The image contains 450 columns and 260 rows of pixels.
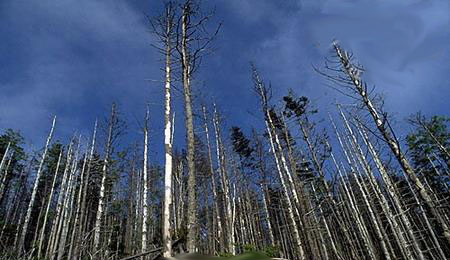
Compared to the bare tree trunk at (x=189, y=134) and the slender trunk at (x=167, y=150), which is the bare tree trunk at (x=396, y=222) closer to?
the bare tree trunk at (x=189, y=134)

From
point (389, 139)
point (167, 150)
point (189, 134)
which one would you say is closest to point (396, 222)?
point (389, 139)

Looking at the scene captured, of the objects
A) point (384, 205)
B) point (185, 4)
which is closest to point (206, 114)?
point (185, 4)

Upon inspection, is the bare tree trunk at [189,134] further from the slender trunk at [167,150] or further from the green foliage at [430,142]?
the green foliage at [430,142]

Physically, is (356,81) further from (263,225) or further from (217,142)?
(263,225)

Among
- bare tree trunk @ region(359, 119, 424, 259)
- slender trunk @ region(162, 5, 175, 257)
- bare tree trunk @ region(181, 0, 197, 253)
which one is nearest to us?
slender trunk @ region(162, 5, 175, 257)

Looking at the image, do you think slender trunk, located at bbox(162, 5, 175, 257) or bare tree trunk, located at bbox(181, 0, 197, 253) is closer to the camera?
A: slender trunk, located at bbox(162, 5, 175, 257)

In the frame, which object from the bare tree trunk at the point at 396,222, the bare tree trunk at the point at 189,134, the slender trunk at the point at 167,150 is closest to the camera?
the slender trunk at the point at 167,150

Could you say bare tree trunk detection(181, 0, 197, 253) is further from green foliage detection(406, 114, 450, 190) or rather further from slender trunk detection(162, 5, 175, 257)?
green foliage detection(406, 114, 450, 190)

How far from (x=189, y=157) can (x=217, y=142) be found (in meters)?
9.73

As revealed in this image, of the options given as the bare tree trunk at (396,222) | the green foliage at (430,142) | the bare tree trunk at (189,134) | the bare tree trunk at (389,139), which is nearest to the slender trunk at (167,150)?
the bare tree trunk at (189,134)

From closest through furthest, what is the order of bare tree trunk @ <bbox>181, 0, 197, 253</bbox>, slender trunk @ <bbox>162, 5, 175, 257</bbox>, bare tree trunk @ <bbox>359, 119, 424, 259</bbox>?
1. slender trunk @ <bbox>162, 5, 175, 257</bbox>
2. bare tree trunk @ <bbox>181, 0, 197, 253</bbox>
3. bare tree trunk @ <bbox>359, 119, 424, 259</bbox>

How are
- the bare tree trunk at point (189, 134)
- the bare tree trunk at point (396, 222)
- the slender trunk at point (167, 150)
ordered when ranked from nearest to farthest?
the slender trunk at point (167, 150)
the bare tree trunk at point (189, 134)
the bare tree trunk at point (396, 222)

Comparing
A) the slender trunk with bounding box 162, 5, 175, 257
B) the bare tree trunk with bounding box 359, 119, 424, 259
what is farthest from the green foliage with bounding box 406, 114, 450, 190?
the slender trunk with bounding box 162, 5, 175, 257

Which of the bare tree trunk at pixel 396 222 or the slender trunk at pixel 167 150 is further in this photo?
the bare tree trunk at pixel 396 222
